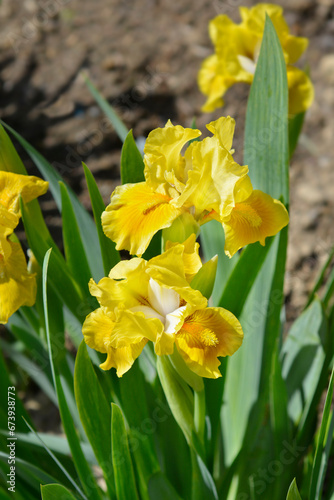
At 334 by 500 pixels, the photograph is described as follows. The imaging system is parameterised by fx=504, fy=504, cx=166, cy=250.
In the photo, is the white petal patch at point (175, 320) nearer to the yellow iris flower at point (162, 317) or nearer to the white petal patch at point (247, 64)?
the yellow iris flower at point (162, 317)

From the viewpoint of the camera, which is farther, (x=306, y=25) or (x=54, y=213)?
(x=306, y=25)

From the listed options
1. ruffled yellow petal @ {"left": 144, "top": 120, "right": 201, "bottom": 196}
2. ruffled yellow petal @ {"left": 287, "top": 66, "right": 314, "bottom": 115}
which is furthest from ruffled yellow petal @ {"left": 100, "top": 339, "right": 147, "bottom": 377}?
ruffled yellow petal @ {"left": 287, "top": 66, "right": 314, "bottom": 115}

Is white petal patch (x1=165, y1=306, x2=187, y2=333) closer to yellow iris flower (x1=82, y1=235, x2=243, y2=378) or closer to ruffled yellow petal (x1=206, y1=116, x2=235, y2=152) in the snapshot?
yellow iris flower (x1=82, y1=235, x2=243, y2=378)

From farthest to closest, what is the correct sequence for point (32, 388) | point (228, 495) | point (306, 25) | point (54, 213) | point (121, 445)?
point (306, 25)
point (54, 213)
point (32, 388)
point (228, 495)
point (121, 445)

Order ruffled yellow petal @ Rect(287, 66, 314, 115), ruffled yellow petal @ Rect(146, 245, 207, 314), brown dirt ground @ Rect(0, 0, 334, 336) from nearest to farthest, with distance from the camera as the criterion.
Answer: ruffled yellow petal @ Rect(146, 245, 207, 314) → ruffled yellow petal @ Rect(287, 66, 314, 115) → brown dirt ground @ Rect(0, 0, 334, 336)

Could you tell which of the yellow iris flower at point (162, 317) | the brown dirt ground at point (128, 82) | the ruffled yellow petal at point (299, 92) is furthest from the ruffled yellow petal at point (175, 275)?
the brown dirt ground at point (128, 82)

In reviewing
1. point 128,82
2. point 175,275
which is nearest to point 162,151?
point 175,275

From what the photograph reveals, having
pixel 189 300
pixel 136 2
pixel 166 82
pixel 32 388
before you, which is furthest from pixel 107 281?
pixel 136 2

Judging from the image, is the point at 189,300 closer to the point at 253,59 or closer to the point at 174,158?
the point at 174,158
